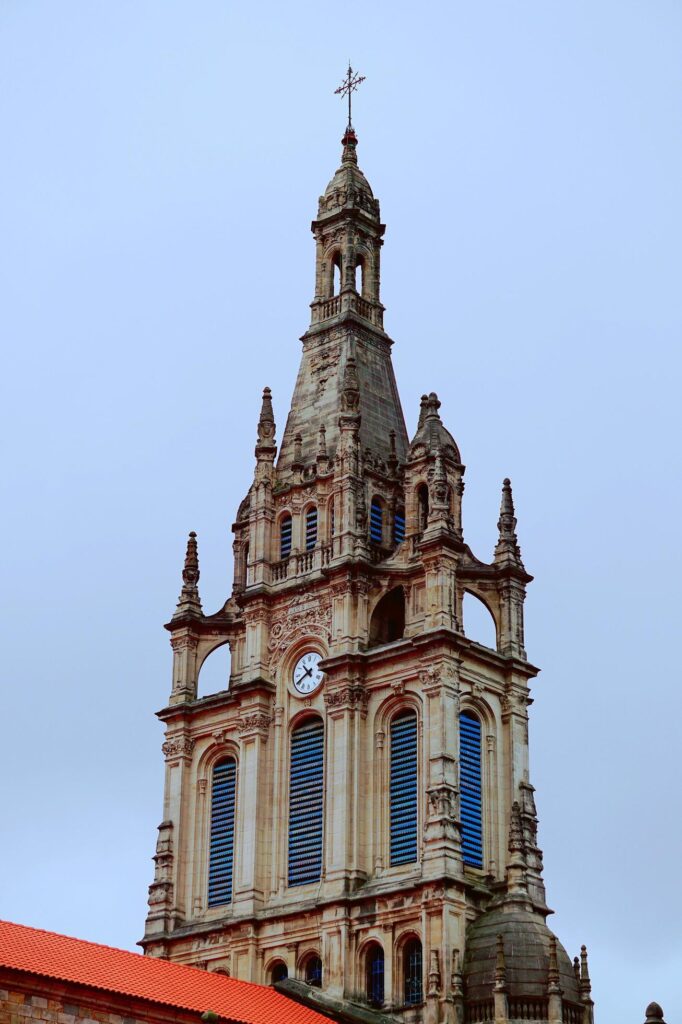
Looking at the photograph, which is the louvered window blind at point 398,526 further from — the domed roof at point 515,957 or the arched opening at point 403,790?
the domed roof at point 515,957

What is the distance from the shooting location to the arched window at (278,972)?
230 ft

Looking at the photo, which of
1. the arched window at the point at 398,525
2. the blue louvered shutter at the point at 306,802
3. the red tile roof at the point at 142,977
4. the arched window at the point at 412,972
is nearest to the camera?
the red tile roof at the point at 142,977

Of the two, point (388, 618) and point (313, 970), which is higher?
point (388, 618)

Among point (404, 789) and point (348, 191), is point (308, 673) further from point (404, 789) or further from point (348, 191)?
point (348, 191)

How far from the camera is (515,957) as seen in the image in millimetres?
63625

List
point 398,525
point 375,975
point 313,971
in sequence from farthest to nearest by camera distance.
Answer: point 398,525 → point 313,971 → point 375,975

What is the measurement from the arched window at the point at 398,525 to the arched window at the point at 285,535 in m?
4.16

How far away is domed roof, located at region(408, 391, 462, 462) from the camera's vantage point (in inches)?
2968

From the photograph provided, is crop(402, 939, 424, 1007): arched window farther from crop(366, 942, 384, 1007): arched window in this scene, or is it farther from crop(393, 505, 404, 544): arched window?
crop(393, 505, 404, 544): arched window

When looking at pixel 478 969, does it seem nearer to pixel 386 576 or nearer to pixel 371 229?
pixel 386 576

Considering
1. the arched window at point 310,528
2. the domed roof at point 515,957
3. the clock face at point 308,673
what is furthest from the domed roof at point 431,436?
the domed roof at point 515,957

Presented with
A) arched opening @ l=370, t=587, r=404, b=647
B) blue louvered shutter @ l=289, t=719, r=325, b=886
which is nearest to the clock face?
blue louvered shutter @ l=289, t=719, r=325, b=886

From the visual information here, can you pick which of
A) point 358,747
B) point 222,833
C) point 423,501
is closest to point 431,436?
point 423,501

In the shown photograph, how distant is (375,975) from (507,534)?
18.1 m
